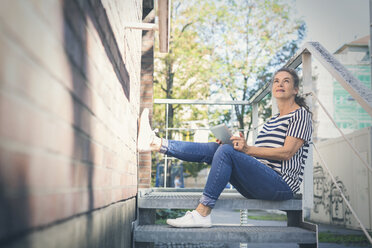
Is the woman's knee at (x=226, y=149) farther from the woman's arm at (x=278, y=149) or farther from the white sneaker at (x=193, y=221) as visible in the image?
the white sneaker at (x=193, y=221)

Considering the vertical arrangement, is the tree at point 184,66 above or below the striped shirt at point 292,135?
above

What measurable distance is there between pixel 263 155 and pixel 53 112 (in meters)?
1.95

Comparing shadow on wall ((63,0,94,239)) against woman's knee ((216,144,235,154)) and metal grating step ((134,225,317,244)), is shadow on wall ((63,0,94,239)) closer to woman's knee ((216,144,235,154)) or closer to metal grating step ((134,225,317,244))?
metal grating step ((134,225,317,244))

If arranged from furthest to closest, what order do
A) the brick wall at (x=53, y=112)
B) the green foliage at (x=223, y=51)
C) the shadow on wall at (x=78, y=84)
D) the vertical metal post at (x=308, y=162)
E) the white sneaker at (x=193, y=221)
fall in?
1. the green foliage at (x=223, y=51)
2. the vertical metal post at (x=308, y=162)
3. the white sneaker at (x=193, y=221)
4. the shadow on wall at (x=78, y=84)
5. the brick wall at (x=53, y=112)

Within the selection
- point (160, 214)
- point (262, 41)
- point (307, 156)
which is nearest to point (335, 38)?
point (262, 41)

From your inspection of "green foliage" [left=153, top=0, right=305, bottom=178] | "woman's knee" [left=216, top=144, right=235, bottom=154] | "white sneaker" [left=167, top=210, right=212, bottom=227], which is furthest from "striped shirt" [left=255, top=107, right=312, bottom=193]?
"green foliage" [left=153, top=0, right=305, bottom=178]

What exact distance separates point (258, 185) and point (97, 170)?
1.47m

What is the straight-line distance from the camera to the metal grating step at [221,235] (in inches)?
94.7

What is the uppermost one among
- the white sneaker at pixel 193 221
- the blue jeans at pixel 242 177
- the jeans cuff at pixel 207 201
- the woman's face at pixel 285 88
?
the woman's face at pixel 285 88

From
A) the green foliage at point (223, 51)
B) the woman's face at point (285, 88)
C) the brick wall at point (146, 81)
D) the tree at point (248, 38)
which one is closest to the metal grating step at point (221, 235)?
the woman's face at point (285, 88)

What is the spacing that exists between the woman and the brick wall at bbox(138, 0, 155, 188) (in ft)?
6.15

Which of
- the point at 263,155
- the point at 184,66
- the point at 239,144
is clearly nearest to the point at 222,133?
the point at 239,144

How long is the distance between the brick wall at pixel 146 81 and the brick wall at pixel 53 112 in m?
3.07

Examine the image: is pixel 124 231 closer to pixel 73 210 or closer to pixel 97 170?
pixel 97 170
